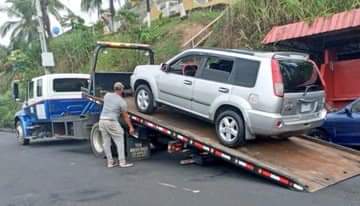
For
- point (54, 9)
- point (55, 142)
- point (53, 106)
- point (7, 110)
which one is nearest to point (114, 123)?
point (53, 106)

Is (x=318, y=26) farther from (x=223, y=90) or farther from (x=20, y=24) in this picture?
(x=20, y=24)

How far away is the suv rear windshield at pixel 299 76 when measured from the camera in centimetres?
828

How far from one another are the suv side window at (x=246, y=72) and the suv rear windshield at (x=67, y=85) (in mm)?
7130

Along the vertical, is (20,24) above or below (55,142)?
above

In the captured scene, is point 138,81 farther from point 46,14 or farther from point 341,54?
point 46,14

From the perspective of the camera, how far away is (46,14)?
1369 inches

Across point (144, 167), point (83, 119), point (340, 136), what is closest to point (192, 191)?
point (144, 167)

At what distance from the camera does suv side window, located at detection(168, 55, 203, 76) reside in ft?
30.9

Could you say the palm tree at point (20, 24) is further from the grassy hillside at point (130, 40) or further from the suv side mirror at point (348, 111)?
the suv side mirror at point (348, 111)

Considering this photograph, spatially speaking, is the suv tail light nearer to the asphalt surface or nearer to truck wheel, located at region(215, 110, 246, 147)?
truck wheel, located at region(215, 110, 246, 147)

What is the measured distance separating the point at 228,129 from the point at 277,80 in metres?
1.27

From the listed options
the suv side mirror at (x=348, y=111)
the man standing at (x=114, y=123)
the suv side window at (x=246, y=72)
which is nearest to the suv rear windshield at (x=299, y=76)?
the suv side window at (x=246, y=72)

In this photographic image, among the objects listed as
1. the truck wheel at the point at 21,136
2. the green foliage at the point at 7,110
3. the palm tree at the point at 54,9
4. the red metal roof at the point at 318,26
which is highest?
the palm tree at the point at 54,9

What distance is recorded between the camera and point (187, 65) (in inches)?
377
